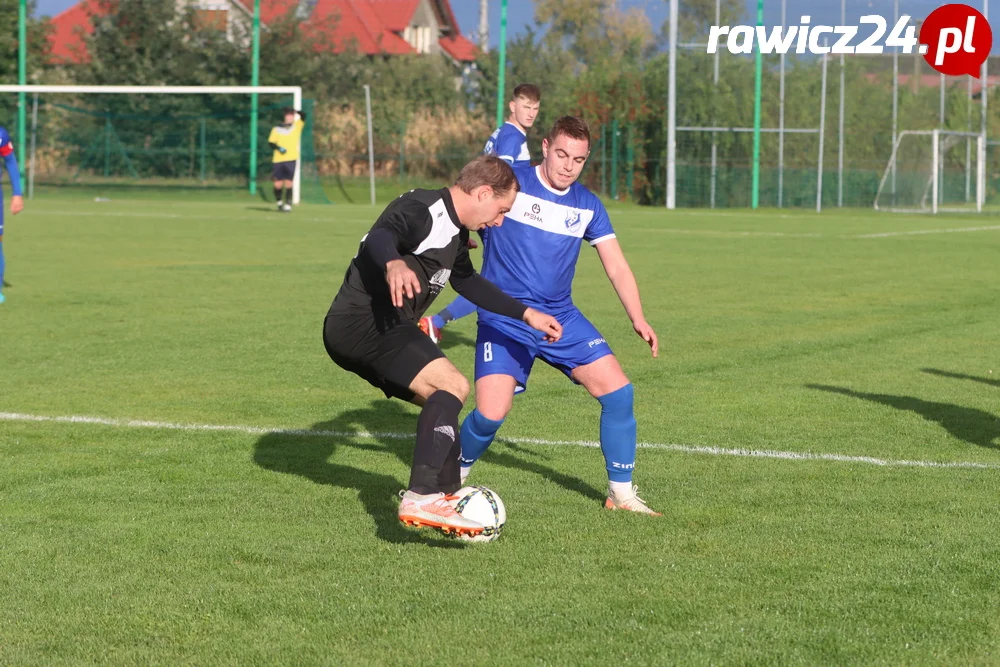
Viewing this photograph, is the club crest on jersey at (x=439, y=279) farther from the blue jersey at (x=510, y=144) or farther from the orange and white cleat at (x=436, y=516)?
the blue jersey at (x=510, y=144)

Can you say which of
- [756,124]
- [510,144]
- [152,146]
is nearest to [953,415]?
[510,144]

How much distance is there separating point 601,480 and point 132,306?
8.52 meters

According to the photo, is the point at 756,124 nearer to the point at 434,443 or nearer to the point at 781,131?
the point at 781,131

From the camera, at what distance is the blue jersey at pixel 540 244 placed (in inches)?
245

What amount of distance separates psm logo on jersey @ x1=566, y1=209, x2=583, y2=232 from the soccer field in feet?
3.79

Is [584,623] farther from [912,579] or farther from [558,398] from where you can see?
[558,398]

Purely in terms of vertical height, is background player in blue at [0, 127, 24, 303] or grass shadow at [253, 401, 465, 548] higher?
background player in blue at [0, 127, 24, 303]

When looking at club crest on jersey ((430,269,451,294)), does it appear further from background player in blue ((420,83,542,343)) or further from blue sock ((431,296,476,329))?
blue sock ((431,296,476,329))

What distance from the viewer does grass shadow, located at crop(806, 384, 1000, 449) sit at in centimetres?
773

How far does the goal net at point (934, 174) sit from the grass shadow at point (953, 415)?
32.5 metres

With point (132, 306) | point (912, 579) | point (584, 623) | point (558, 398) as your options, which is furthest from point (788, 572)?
point (132, 306)

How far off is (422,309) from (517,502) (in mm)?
965

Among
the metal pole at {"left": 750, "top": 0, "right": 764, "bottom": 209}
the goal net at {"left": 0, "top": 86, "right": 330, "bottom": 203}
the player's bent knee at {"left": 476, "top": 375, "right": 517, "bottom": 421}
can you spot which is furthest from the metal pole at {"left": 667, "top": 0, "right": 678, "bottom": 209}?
the player's bent knee at {"left": 476, "top": 375, "right": 517, "bottom": 421}

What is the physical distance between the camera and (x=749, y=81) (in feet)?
130
